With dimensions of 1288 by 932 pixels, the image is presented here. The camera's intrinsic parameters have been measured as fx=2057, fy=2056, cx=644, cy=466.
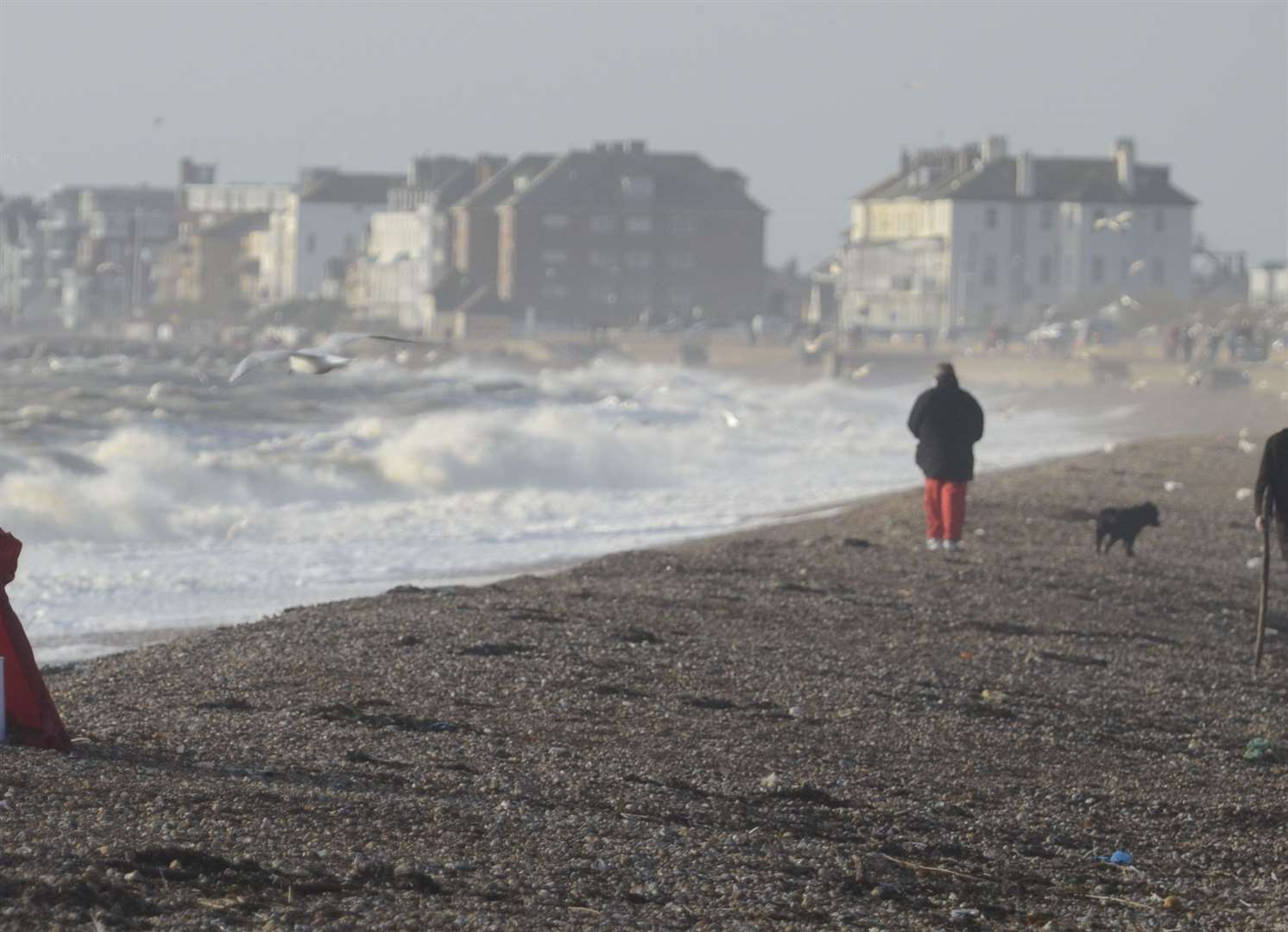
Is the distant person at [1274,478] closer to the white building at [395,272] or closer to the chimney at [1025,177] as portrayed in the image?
the chimney at [1025,177]

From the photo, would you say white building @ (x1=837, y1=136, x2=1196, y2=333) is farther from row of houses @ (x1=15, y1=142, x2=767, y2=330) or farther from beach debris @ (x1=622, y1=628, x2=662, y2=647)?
beach debris @ (x1=622, y1=628, x2=662, y2=647)

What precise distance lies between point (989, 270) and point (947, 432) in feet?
294

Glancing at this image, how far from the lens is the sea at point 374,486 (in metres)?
17.1

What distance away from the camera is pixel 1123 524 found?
53.4 ft

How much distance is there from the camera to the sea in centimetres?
1711

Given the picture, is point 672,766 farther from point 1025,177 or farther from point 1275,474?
point 1025,177

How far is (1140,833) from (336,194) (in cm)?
14081

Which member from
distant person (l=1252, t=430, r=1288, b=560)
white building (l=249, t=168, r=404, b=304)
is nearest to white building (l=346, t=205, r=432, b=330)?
white building (l=249, t=168, r=404, b=304)

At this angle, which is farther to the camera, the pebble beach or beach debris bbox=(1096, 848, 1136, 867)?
beach debris bbox=(1096, 848, 1136, 867)

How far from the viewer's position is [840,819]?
7.19 meters

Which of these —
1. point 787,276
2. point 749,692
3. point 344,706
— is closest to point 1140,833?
point 749,692

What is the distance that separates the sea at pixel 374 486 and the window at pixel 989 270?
40292 millimetres

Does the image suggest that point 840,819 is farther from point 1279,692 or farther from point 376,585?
point 376,585

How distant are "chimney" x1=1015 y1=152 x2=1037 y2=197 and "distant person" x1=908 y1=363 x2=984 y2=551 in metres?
88.0
